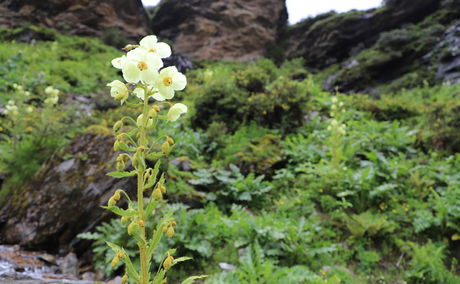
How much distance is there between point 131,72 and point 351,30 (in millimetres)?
20722

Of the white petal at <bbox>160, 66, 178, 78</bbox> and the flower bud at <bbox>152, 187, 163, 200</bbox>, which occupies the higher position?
the white petal at <bbox>160, 66, 178, 78</bbox>

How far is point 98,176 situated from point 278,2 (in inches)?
975

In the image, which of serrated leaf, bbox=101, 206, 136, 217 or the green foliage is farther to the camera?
the green foliage

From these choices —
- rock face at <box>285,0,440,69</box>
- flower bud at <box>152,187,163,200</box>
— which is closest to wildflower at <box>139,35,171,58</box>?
flower bud at <box>152,187,163,200</box>

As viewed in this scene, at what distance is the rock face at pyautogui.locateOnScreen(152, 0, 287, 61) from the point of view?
21844 mm

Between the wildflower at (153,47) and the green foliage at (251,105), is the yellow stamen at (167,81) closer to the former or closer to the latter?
the wildflower at (153,47)

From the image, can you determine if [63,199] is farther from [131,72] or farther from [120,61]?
[131,72]

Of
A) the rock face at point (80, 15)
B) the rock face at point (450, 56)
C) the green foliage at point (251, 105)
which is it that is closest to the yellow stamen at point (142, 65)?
the green foliage at point (251, 105)

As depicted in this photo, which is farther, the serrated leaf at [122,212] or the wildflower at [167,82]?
the wildflower at [167,82]

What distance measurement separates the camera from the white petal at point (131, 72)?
4.24 ft

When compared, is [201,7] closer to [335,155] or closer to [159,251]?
[335,155]

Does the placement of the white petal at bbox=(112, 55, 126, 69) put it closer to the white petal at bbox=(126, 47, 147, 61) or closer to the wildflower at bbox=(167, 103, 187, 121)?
the white petal at bbox=(126, 47, 147, 61)

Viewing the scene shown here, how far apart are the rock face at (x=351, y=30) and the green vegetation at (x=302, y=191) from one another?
12204 mm

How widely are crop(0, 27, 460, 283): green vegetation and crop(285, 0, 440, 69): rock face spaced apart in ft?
40.0
